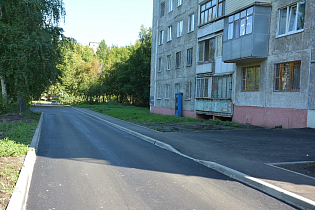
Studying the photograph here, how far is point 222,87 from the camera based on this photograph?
853 inches

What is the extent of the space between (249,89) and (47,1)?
51.9ft

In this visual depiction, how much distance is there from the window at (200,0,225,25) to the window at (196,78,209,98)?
490 cm

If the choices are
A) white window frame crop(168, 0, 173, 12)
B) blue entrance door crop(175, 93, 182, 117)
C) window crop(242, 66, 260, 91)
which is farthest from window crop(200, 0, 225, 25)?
blue entrance door crop(175, 93, 182, 117)

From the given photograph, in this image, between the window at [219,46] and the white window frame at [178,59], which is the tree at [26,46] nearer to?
the window at [219,46]

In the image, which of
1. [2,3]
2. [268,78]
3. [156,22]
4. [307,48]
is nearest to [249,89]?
[268,78]

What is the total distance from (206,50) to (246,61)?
21.9ft

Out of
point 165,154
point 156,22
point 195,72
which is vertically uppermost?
point 156,22

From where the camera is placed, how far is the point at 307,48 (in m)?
14.2

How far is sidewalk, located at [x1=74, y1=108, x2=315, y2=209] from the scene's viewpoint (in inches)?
210

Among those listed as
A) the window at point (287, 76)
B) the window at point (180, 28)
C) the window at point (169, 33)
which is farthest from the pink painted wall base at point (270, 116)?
the window at point (169, 33)

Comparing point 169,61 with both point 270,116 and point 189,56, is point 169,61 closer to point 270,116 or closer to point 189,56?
point 189,56

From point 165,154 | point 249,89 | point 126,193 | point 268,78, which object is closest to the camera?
point 126,193

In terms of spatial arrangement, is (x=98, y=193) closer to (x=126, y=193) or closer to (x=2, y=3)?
(x=126, y=193)

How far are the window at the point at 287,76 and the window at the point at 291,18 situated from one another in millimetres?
1756
